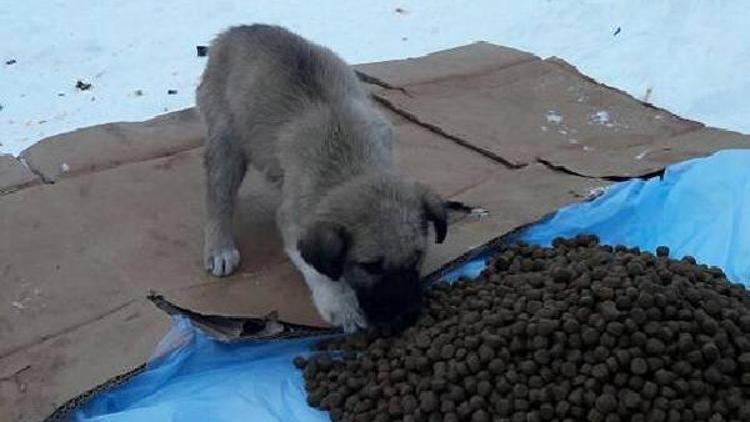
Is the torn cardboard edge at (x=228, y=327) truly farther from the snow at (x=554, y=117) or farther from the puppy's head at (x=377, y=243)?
the snow at (x=554, y=117)

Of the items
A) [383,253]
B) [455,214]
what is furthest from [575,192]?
[383,253]

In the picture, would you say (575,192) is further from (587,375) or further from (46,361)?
(46,361)

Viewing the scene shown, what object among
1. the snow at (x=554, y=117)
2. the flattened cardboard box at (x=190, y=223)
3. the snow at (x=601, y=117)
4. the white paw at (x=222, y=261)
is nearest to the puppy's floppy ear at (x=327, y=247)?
the flattened cardboard box at (x=190, y=223)

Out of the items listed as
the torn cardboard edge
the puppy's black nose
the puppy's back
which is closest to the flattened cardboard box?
the torn cardboard edge

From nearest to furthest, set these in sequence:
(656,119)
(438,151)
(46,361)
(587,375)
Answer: (587,375), (46,361), (438,151), (656,119)

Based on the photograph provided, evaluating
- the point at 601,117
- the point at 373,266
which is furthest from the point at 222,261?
the point at 601,117

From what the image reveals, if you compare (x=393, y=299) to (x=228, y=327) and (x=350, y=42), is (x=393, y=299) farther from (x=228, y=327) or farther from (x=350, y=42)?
(x=350, y=42)

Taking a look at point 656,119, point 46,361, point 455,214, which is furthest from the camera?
point 656,119
